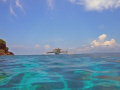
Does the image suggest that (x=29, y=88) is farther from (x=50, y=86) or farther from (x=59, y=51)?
(x=59, y=51)

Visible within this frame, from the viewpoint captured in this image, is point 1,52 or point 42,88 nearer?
point 42,88

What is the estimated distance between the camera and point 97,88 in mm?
5254

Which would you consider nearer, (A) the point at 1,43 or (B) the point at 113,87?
(B) the point at 113,87

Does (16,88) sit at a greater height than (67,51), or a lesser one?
lesser

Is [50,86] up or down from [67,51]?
down

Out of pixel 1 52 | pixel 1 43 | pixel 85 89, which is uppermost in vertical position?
pixel 1 43

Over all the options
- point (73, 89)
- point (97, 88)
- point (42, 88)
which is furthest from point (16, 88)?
point (97, 88)

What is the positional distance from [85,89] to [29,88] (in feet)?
8.98

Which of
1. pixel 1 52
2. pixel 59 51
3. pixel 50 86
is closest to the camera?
pixel 50 86

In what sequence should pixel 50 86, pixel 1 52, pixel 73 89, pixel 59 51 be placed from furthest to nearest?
pixel 59 51 → pixel 1 52 → pixel 50 86 → pixel 73 89

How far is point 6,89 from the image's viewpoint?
17.1 feet

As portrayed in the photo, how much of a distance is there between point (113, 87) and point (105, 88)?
464mm

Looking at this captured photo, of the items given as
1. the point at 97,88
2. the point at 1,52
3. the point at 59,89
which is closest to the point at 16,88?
the point at 59,89

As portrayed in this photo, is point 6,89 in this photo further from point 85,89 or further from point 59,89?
point 85,89
